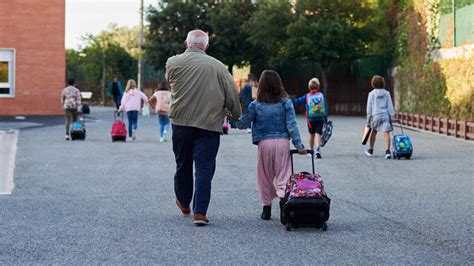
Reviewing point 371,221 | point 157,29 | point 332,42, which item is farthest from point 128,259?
point 157,29

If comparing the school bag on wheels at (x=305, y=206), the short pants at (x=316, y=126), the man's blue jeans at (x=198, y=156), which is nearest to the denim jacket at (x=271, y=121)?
the man's blue jeans at (x=198, y=156)

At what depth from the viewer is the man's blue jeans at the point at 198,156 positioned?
8.55 meters

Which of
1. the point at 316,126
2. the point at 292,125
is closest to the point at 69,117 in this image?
the point at 316,126

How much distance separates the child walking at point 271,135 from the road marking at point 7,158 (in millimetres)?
3965

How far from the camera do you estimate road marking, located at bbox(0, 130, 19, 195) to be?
12.3 m

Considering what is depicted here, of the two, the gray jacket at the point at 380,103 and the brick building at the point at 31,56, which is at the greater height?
the brick building at the point at 31,56

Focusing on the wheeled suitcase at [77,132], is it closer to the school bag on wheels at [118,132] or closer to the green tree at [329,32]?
the school bag on wheels at [118,132]

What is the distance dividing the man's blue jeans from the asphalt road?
312 mm

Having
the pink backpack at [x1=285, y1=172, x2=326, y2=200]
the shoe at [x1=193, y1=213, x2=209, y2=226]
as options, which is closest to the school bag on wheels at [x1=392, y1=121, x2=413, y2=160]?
the pink backpack at [x1=285, y1=172, x2=326, y2=200]

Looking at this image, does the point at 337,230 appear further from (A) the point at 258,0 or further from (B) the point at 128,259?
(A) the point at 258,0

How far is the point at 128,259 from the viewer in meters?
6.82

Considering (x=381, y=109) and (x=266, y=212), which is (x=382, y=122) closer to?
(x=381, y=109)

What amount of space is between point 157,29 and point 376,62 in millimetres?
12340

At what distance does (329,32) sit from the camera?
41750 millimetres
